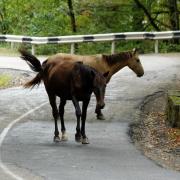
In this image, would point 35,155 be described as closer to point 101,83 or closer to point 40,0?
point 101,83

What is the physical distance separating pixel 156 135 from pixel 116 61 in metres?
2.42

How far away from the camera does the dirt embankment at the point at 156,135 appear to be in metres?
12.4

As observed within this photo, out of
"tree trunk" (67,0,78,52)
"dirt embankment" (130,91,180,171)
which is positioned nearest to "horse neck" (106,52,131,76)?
"dirt embankment" (130,91,180,171)

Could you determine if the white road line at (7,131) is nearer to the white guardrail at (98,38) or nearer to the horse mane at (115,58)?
the horse mane at (115,58)

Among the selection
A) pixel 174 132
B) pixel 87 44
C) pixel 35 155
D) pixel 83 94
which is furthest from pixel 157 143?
pixel 87 44

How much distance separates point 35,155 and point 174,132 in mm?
4615

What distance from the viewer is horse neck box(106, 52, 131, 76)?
1578 cm

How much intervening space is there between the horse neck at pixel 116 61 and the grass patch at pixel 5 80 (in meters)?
7.32

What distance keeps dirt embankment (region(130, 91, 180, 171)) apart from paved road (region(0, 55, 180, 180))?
284 mm

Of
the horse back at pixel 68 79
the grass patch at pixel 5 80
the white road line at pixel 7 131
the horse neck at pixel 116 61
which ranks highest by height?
the horse back at pixel 68 79

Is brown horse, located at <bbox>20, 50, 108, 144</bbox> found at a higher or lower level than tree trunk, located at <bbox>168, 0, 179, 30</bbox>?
higher

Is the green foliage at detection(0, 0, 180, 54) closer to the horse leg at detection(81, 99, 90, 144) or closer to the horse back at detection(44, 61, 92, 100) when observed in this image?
the horse back at detection(44, 61, 92, 100)

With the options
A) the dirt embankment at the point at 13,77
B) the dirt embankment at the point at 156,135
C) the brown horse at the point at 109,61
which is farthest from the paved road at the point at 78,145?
the dirt embankment at the point at 13,77

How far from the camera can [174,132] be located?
48.9 feet
